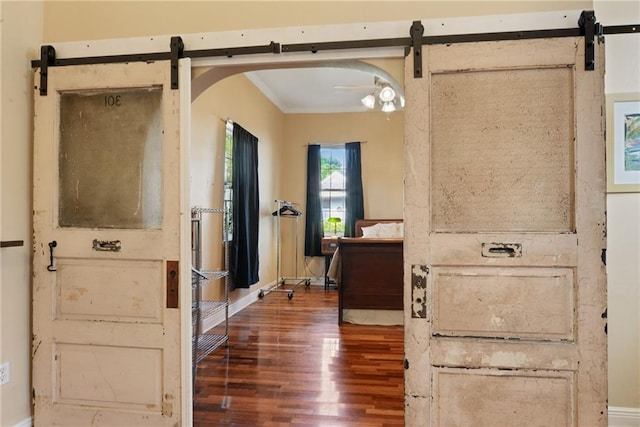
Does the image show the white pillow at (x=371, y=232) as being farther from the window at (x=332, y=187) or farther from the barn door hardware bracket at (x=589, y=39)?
the barn door hardware bracket at (x=589, y=39)

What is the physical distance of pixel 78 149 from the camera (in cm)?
211

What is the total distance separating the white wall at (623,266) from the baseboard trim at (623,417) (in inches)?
0.9

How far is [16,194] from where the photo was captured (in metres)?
2.07

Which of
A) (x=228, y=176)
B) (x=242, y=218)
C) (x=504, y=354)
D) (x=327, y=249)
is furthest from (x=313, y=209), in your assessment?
(x=504, y=354)

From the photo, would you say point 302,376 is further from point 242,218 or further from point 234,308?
point 242,218

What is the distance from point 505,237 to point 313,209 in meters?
5.60

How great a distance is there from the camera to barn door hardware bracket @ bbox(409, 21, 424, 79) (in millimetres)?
1862

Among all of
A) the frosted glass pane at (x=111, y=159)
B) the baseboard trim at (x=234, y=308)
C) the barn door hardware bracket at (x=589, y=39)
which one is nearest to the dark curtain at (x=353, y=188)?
the baseboard trim at (x=234, y=308)

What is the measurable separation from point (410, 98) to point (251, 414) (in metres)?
2.10

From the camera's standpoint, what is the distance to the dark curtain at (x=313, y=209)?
286 inches

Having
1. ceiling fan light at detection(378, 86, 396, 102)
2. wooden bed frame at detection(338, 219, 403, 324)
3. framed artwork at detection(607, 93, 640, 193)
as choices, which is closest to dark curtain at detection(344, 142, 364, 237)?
ceiling fan light at detection(378, 86, 396, 102)

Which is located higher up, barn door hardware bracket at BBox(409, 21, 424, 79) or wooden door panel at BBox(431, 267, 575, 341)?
barn door hardware bracket at BBox(409, 21, 424, 79)

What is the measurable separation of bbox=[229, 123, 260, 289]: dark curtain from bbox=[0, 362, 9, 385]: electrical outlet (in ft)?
9.38

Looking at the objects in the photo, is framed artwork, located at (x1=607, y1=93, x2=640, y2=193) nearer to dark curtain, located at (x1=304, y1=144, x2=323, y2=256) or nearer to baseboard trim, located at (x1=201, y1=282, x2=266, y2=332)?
baseboard trim, located at (x1=201, y1=282, x2=266, y2=332)
